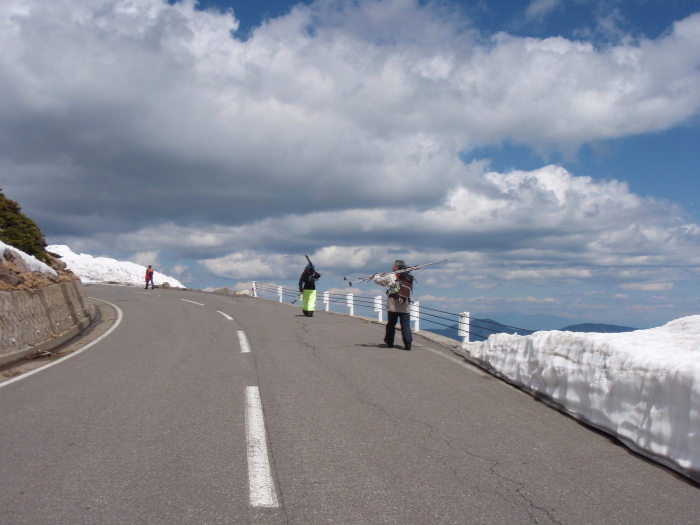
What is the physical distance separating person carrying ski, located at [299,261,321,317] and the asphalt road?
10879 millimetres

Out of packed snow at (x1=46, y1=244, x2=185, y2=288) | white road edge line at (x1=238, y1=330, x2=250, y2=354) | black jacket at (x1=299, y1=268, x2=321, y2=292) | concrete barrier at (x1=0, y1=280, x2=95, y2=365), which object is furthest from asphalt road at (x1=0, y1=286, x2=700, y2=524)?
packed snow at (x1=46, y1=244, x2=185, y2=288)

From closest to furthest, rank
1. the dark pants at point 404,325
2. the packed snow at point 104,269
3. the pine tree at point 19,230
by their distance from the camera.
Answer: the dark pants at point 404,325
the pine tree at point 19,230
the packed snow at point 104,269

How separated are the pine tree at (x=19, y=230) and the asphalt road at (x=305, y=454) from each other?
1696 centimetres

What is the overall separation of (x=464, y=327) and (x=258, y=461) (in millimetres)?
9534

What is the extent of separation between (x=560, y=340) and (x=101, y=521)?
5979 mm

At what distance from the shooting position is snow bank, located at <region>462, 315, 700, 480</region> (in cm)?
492

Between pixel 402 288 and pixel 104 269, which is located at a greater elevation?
pixel 104 269

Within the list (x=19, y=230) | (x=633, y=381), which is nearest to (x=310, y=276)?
(x=19, y=230)

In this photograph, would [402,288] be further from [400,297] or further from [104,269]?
[104,269]

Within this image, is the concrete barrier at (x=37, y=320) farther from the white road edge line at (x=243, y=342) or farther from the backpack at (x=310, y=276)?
the backpack at (x=310, y=276)

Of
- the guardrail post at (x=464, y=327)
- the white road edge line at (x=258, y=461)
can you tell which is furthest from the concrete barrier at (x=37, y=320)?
the guardrail post at (x=464, y=327)

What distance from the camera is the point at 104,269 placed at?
59.7 meters

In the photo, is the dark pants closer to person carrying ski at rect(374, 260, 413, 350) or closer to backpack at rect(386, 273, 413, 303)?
person carrying ski at rect(374, 260, 413, 350)

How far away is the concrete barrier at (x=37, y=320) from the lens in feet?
35.2
